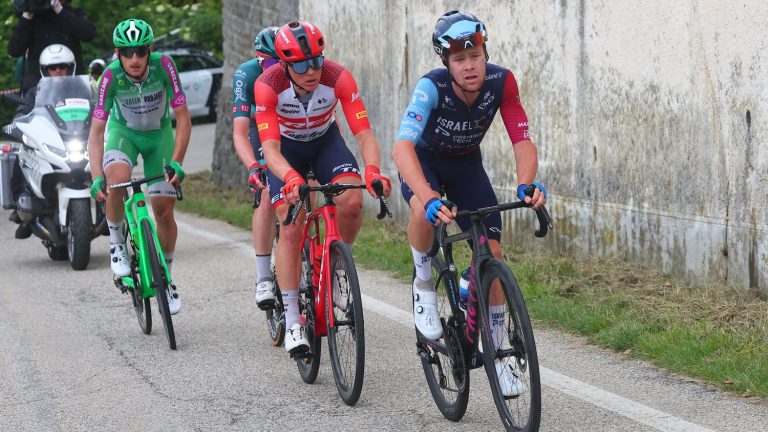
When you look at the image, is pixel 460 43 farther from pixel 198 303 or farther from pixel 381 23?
pixel 381 23

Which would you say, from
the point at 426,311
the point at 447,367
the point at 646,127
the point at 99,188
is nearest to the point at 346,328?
the point at 426,311

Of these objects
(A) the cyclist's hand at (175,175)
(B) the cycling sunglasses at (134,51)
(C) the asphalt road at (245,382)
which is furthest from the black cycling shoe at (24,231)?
(A) the cyclist's hand at (175,175)

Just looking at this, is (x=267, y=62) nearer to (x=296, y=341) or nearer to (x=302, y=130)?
(x=302, y=130)

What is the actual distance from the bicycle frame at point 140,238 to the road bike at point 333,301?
4.79ft

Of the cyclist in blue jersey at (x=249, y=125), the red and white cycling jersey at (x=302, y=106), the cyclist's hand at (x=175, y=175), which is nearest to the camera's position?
the red and white cycling jersey at (x=302, y=106)

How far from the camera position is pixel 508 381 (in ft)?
17.8

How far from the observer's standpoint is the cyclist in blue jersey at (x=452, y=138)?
583cm

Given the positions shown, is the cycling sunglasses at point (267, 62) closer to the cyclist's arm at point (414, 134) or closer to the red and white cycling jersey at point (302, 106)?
the red and white cycling jersey at point (302, 106)

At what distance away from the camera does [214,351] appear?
310 inches

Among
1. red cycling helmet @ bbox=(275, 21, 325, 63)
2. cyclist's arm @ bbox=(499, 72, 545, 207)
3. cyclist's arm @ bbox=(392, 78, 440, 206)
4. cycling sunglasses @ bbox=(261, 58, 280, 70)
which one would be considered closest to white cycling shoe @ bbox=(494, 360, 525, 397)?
cyclist's arm @ bbox=(392, 78, 440, 206)

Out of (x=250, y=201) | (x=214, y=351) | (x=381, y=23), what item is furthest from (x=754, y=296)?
(x=250, y=201)

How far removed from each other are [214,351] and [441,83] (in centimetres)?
267

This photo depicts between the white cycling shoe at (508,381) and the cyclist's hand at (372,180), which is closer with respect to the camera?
the white cycling shoe at (508,381)

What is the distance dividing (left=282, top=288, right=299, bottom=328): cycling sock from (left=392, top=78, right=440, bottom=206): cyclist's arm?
135 cm
